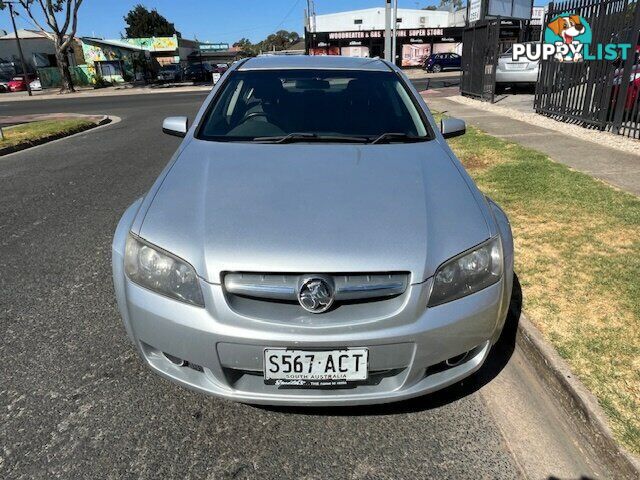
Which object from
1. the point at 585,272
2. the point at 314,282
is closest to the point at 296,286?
the point at 314,282

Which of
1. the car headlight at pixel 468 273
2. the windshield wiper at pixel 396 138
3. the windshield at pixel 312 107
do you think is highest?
the windshield at pixel 312 107

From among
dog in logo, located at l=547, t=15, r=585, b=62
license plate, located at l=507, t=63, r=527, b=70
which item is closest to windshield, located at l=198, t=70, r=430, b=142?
dog in logo, located at l=547, t=15, r=585, b=62

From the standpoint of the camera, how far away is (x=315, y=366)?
6.31ft

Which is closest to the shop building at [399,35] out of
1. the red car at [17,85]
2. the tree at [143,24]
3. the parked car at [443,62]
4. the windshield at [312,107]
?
the parked car at [443,62]

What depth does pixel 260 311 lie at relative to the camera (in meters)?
1.91

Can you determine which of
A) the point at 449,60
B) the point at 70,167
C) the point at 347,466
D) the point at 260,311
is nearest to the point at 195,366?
the point at 260,311

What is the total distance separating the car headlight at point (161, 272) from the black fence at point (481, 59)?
553 inches

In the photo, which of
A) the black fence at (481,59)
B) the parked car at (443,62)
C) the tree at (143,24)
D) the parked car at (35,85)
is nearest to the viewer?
the black fence at (481,59)

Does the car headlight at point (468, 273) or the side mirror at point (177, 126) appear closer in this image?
the car headlight at point (468, 273)

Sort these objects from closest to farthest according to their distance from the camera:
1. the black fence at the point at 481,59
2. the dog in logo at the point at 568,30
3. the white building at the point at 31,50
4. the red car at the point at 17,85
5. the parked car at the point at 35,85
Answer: the dog in logo at the point at 568,30
the black fence at the point at 481,59
the parked car at the point at 35,85
the red car at the point at 17,85
the white building at the point at 31,50

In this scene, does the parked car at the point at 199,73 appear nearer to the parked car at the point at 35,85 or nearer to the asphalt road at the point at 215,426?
the parked car at the point at 35,85

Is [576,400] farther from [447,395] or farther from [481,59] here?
[481,59]

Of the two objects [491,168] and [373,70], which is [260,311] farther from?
[491,168]

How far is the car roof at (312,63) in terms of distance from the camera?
3.67 meters
